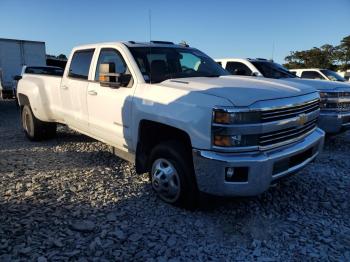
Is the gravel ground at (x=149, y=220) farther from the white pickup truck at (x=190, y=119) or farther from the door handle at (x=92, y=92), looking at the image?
the door handle at (x=92, y=92)

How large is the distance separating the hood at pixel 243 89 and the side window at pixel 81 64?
180cm

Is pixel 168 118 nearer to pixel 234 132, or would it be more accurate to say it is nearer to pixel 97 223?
pixel 234 132

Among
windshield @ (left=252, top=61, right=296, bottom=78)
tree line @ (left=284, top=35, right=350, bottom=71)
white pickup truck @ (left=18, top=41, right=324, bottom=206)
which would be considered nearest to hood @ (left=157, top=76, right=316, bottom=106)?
white pickup truck @ (left=18, top=41, right=324, bottom=206)

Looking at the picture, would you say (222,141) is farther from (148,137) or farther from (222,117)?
(148,137)

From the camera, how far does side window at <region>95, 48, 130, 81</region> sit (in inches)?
179

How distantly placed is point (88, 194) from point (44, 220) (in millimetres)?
792

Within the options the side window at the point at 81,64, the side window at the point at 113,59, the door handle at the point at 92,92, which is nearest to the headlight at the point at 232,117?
the side window at the point at 113,59

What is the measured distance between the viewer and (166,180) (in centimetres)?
385

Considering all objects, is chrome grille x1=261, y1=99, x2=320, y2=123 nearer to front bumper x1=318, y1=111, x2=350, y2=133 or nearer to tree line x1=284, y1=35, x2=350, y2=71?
front bumper x1=318, y1=111, x2=350, y2=133

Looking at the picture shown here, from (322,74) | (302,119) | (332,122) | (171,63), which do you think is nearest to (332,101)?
(332,122)

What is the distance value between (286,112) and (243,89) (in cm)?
50

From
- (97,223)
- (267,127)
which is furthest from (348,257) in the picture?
(97,223)

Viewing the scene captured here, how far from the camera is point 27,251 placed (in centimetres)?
301

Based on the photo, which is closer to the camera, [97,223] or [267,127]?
[267,127]
